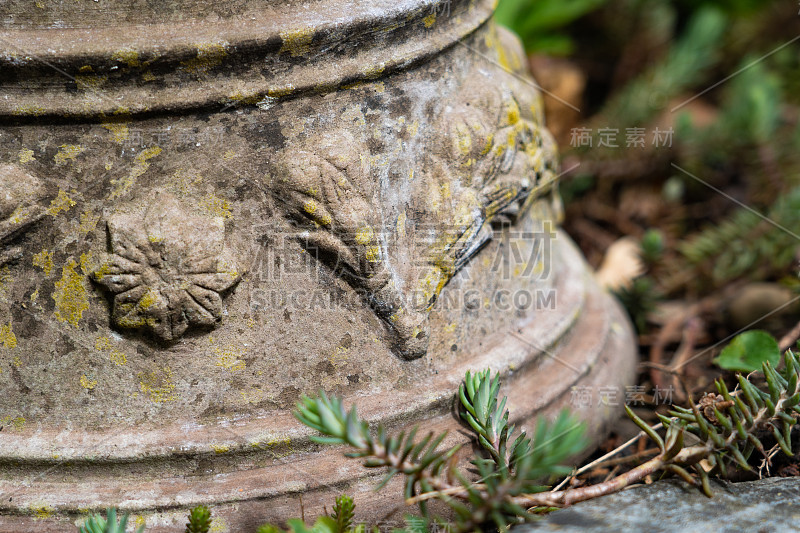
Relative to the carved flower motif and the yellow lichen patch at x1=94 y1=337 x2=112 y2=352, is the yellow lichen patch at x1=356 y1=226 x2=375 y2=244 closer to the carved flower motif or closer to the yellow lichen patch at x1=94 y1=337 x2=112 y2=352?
the carved flower motif

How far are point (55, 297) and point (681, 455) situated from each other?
3.85ft

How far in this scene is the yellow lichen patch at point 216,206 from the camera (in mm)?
1314

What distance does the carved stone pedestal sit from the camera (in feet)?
4.18

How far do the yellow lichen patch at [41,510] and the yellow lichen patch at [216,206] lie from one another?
2.05ft

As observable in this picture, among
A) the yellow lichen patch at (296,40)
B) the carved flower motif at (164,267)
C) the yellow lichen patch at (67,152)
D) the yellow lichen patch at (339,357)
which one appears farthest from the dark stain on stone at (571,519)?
the yellow lichen patch at (67,152)

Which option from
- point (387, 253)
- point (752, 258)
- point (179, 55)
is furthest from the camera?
point (752, 258)

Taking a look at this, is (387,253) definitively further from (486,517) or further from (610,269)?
(610,269)

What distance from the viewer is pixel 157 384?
1.35 m

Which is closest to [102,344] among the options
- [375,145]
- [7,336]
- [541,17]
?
[7,336]

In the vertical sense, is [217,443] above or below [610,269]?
below

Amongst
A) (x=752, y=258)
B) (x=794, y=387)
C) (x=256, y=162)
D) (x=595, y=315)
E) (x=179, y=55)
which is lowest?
(x=794, y=387)

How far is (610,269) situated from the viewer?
2777 mm

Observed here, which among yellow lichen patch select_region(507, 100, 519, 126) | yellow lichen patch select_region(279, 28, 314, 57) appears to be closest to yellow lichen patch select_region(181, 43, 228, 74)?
yellow lichen patch select_region(279, 28, 314, 57)

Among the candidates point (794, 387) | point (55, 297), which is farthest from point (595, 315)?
point (55, 297)
